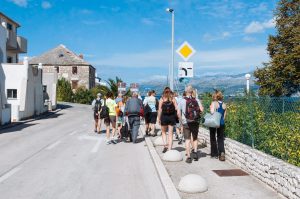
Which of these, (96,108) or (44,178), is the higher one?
(96,108)

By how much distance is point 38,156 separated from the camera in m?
11.6

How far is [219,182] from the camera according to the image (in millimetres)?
7844

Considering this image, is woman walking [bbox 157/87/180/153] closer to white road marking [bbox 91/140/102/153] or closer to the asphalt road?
the asphalt road

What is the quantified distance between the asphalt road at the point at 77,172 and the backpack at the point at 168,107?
1.40 meters

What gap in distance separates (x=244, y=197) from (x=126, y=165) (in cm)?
402

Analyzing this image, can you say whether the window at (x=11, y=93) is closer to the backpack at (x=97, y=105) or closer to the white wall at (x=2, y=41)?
the white wall at (x=2, y=41)

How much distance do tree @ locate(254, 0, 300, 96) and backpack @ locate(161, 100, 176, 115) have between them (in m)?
28.6

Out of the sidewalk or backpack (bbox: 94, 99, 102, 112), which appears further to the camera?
backpack (bbox: 94, 99, 102, 112)

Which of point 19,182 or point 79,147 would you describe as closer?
point 19,182

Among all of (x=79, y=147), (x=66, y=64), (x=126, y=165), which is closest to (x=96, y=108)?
(x=79, y=147)

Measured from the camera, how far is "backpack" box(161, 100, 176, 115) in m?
11.4

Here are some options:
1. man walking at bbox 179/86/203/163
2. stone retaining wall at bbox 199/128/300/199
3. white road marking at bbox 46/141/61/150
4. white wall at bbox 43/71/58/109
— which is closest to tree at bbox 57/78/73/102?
white wall at bbox 43/71/58/109

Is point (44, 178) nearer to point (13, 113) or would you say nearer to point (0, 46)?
point (13, 113)

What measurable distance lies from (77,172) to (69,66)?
65271 mm
